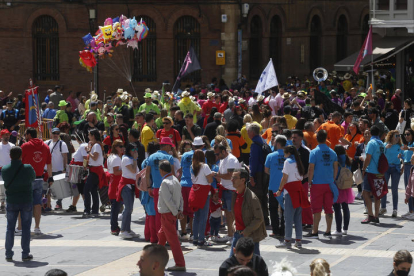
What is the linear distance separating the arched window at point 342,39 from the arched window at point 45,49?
12.8 metres

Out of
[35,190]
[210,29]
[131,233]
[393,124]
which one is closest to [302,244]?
[131,233]

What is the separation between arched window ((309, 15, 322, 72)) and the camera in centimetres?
3681

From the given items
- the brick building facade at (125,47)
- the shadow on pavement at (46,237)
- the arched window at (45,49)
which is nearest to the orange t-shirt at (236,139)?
the shadow on pavement at (46,237)

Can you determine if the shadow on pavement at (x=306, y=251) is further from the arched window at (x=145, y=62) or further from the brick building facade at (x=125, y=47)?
the arched window at (x=145, y=62)

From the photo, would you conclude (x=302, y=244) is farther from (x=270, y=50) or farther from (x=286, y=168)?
(x=270, y=50)

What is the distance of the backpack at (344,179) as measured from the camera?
13891 millimetres

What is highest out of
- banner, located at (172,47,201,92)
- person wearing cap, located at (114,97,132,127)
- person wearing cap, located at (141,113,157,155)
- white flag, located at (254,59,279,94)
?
banner, located at (172,47,201,92)


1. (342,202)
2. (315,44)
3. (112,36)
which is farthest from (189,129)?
(315,44)

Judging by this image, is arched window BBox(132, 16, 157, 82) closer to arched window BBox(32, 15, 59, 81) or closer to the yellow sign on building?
the yellow sign on building

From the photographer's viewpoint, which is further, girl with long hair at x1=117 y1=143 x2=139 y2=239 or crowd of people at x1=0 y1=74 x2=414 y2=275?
girl with long hair at x1=117 y1=143 x2=139 y2=239

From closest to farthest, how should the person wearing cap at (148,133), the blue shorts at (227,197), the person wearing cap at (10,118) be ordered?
1. the blue shorts at (227,197)
2. the person wearing cap at (148,133)
3. the person wearing cap at (10,118)

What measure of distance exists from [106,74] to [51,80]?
2401mm

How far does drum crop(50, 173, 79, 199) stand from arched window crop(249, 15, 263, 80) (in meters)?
19.8

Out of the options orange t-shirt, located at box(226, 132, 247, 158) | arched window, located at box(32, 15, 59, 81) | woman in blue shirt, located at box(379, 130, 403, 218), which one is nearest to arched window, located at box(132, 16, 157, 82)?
arched window, located at box(32, 15, 59, 81)
